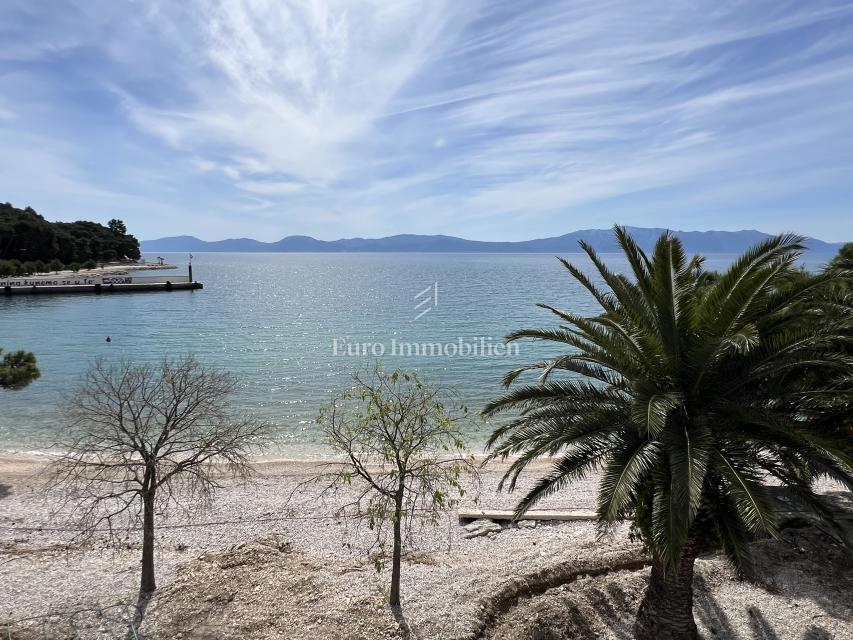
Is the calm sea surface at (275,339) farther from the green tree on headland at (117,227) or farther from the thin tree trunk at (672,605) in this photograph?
the green tree on headland at (117,227)

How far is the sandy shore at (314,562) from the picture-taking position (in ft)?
28.1

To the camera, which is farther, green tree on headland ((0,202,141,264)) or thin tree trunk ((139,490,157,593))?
green tree on headland ((0,202,141,264))

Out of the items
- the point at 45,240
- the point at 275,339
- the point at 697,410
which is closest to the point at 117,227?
the point at 45,240

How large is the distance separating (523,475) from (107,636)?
40.9ft

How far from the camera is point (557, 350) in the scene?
4019 cm

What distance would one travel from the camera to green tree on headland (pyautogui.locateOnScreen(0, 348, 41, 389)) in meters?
16.5

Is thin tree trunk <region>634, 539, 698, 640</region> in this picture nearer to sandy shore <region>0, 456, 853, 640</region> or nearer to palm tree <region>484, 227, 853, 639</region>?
palm tree <region>484, 227, 853, 639</region>

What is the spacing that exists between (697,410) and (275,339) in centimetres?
4064

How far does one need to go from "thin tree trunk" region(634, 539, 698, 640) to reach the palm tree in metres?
0.02

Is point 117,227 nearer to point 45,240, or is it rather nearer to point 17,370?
point 45,240

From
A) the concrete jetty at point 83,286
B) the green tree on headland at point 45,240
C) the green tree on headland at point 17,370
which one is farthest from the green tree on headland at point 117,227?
the green tree on headland at point 17,370

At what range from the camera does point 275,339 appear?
44344 mm

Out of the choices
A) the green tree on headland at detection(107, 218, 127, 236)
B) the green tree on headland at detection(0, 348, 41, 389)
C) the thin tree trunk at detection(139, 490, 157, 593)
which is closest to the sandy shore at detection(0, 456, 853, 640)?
the thin tree trunk at detection(139, 490, 157, 593)

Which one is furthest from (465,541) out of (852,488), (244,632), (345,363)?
(345,363)
